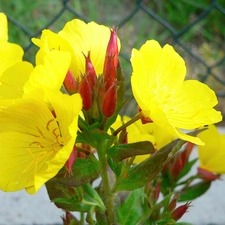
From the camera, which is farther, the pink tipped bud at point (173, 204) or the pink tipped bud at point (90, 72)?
the pink tipped bud at point (173, 204)

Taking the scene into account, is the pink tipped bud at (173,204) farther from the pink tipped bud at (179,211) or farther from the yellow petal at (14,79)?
the yellow petal at (14,79)

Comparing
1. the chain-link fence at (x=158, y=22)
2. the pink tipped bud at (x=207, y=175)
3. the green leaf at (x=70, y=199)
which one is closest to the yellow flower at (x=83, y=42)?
the green leaf at (x=70, y=199)

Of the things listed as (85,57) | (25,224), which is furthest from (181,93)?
(25,224)

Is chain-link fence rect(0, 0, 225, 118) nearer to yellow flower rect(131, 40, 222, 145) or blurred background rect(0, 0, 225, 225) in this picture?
blurred background rect(0, 0, 225, 225)

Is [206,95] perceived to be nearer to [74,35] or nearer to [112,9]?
[74,35]

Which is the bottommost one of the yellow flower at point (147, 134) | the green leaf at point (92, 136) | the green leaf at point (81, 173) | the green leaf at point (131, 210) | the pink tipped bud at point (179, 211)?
the green leaf at point (131, 210)

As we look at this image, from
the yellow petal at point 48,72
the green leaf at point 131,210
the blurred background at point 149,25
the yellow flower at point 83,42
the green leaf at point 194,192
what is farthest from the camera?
the blurred background at point 149,25

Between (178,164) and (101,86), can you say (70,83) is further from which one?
(178,164)
